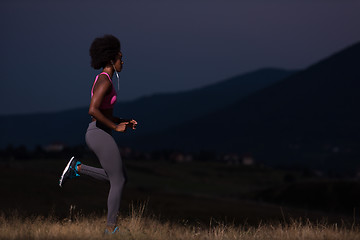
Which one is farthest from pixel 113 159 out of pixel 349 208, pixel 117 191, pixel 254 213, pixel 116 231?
pixel 349 208

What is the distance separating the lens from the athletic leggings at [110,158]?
7.50m

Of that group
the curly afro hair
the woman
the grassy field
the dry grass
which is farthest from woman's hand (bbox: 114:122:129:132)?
the dry grass

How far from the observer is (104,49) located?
7.75 metres

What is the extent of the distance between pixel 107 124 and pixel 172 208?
31121 mm

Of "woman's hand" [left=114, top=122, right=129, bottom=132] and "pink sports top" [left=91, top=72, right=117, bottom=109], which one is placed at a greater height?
"pink sports top" [left=91, top=72, right=117, bottom=109]

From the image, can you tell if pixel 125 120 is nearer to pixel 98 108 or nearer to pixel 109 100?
pixel 109 100

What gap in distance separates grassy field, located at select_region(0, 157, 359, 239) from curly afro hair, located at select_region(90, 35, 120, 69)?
207 cm

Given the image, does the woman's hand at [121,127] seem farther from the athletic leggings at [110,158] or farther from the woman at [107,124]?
the athletic leggings at [110,158]

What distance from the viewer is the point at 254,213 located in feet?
129

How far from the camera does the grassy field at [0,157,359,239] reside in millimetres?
7840

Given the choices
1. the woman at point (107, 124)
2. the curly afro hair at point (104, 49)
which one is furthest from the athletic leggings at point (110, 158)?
the curly afro hair at point (104, 49)

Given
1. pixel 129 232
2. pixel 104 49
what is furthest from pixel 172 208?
pixel 104 49

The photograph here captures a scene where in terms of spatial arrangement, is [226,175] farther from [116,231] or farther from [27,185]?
[116,231]

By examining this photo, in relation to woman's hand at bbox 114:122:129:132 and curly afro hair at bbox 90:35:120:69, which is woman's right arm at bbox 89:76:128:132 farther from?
curly afro hair at bbox 90:35:120:69
